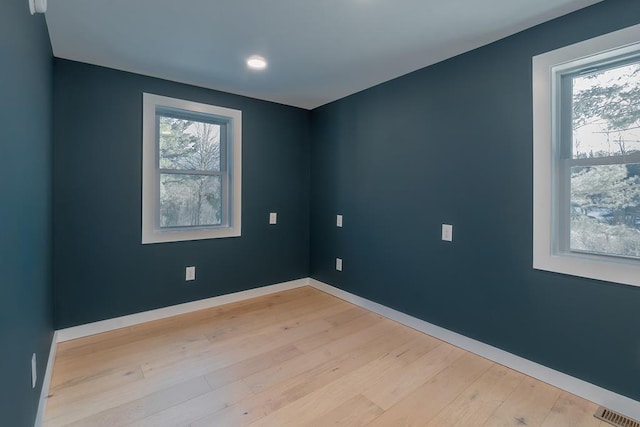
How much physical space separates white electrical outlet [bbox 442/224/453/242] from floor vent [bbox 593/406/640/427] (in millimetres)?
1302

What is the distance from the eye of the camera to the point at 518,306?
2.16 meters

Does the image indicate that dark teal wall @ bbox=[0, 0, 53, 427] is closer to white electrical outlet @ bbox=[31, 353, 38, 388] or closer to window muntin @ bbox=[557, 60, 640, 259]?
white electrical outlet @ bbox=[31, 353, 38, 388]

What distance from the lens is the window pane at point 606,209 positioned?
1788 millimetres

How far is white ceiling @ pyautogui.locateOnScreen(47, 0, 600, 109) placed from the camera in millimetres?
1858

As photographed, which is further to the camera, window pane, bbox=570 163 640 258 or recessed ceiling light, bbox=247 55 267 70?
recessed ceiling light, bbox=247 55 267 70

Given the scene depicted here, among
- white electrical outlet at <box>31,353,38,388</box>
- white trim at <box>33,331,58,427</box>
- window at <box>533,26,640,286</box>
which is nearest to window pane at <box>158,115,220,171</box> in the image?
white trim at <box>33,331,58,427</box>

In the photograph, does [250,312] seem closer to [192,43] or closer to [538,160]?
[192,43]

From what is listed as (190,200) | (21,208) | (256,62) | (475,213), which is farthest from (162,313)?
(475,213)

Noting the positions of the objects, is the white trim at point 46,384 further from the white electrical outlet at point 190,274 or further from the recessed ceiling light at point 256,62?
the recessed ceiling light at point 256,62

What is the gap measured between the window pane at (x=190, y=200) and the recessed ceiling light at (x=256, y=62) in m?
1.28

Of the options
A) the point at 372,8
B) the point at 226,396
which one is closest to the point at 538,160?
the point at 372,8

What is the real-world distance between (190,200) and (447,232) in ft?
8.28

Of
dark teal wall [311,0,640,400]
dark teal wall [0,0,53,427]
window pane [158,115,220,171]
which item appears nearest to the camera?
dark teal wall [0,0,53,427]

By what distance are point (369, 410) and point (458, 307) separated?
117cm
